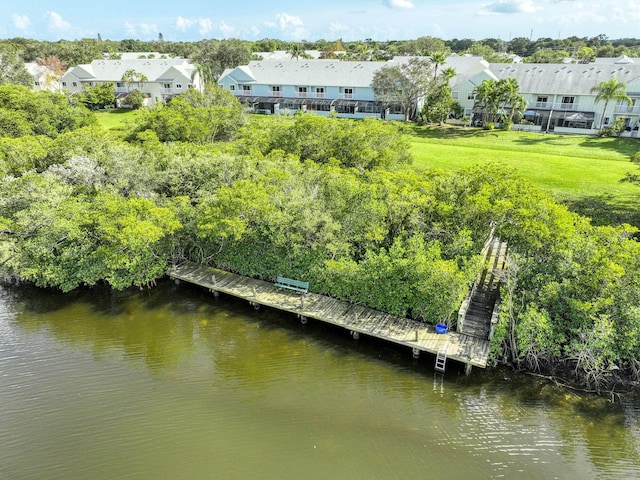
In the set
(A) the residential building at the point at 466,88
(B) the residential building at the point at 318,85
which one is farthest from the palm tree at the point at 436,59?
(B) the residential building at the point at 318,85

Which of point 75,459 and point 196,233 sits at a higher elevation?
point 196,233

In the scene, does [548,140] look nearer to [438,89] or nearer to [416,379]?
[438,89]

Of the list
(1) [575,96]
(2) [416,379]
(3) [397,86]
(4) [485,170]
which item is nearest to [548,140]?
(1) [575,96]

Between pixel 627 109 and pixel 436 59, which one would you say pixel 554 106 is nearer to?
pixel 627 109

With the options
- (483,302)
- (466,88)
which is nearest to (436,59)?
(466,88)

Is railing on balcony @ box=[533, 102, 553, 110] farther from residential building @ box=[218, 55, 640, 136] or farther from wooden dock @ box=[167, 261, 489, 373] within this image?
wooden dock @ box=[167, 261, 489, 373]

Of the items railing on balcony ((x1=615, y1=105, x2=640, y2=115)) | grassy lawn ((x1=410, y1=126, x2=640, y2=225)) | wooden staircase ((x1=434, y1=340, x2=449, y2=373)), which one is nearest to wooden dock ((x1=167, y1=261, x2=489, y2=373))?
wooden staircase ((x1=434, y1=340, x2=449, y2=373))
